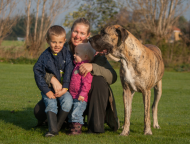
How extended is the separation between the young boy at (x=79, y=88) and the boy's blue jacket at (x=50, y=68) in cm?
11

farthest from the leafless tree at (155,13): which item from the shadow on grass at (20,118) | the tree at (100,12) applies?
the shadow on grass at (20,118)

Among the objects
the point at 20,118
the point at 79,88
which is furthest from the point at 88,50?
the point at 20,118

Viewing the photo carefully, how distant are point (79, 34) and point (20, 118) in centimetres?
229

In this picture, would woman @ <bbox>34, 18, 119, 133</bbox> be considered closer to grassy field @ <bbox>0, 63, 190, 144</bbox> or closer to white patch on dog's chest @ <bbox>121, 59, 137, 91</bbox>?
grassy field @ <bbox>0, 63, 190, 144</bbox>

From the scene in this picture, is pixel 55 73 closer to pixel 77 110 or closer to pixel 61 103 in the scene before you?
pixel 61 103

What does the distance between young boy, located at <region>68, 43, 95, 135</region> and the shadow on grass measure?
0.90 metres

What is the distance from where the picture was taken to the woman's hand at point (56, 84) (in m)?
4.05

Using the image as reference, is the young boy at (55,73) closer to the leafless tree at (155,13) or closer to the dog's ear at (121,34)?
the dog's ear at (121,34)

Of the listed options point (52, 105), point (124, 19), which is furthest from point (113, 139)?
point (124, 19)

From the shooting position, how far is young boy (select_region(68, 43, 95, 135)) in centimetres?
402

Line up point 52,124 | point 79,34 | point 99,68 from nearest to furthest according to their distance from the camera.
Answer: point 52,124
point 99,68
point 79,34

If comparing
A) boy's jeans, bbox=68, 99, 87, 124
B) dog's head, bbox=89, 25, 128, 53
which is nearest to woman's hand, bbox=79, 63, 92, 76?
dog's head, bbox=89, 25, 128, 53

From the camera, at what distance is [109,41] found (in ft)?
13.6

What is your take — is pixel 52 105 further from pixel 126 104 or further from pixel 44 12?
pixel 44 12
